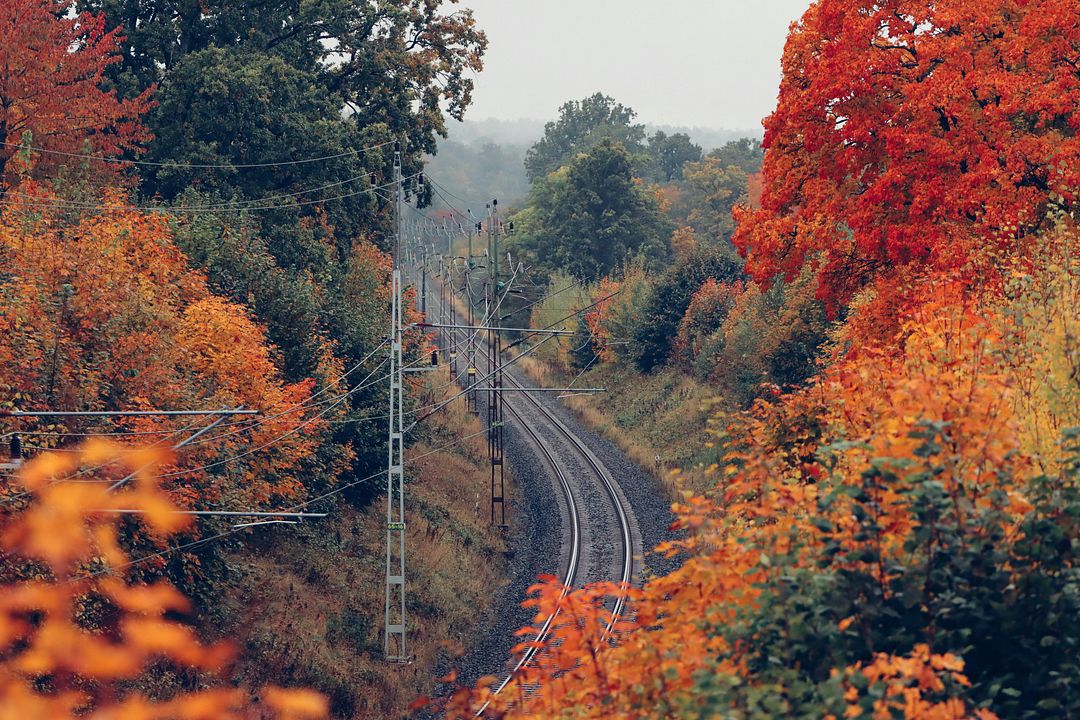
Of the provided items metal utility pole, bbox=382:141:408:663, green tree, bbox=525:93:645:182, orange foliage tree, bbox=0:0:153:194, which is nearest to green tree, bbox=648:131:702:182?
green tree, bbox=525:93:645:182

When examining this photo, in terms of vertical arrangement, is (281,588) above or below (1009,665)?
below

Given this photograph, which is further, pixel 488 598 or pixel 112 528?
pixel 488 598

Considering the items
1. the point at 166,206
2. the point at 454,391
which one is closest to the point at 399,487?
the point at 166,206

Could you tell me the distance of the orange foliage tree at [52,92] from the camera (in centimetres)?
3400

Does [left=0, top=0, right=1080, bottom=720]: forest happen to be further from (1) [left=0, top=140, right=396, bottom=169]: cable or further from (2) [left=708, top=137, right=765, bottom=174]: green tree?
(2) [left=708, top=137, right=765, bottom=174]: green tree

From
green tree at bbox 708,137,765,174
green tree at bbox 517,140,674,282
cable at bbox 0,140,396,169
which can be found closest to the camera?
cable at bbox 0,140,396,169

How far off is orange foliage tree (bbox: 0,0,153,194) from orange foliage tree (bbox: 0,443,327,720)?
19736 millimetres

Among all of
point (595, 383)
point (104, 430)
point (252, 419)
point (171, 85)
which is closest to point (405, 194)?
point (171, 85)

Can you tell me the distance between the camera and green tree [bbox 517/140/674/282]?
73.6 m

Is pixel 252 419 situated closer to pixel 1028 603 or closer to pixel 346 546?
pixel 346 546

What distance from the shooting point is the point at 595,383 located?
194ft

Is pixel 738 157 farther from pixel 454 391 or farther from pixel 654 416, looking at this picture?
pixel 654 416

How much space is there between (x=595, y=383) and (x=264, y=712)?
3916 centimetres

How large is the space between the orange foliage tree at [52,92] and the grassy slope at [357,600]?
1634 centimetres
